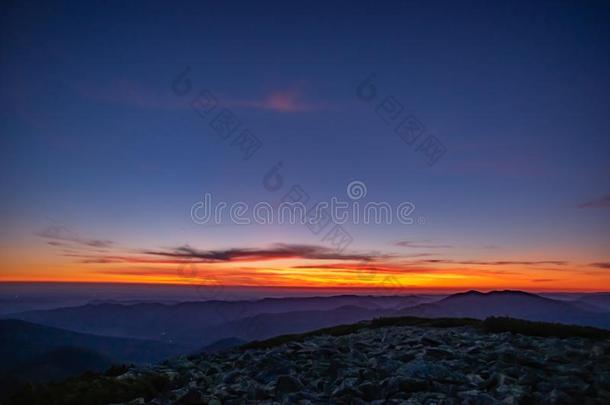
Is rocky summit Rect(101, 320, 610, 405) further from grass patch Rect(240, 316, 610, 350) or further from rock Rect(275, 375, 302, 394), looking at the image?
grass patch Rect(240, 316, 610, 350)

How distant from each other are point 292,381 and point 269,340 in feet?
33.1

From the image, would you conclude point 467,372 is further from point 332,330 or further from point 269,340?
point 332,330

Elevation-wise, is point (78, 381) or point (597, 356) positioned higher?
point (597, 356)

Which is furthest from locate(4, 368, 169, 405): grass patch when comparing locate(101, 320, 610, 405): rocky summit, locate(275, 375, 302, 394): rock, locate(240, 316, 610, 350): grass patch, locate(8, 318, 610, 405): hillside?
locate(240, 316, 610, 350): grass patch

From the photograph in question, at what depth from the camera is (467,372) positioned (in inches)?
575

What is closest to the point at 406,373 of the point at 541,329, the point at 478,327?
the point at 541,329

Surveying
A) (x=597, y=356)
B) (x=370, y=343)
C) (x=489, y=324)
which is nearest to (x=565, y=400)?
(x=597, y=356)

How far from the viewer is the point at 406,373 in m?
14.2

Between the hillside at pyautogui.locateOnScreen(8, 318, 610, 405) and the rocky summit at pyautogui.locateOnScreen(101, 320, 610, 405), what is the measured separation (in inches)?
1.2

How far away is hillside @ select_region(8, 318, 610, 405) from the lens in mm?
12664

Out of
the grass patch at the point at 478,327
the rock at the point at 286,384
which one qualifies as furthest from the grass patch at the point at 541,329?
the rock at the point at 286,384

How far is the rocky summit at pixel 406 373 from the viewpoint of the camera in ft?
41.0

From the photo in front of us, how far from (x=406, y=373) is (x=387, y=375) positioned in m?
0.71

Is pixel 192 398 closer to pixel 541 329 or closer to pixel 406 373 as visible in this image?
pixel 406 373
